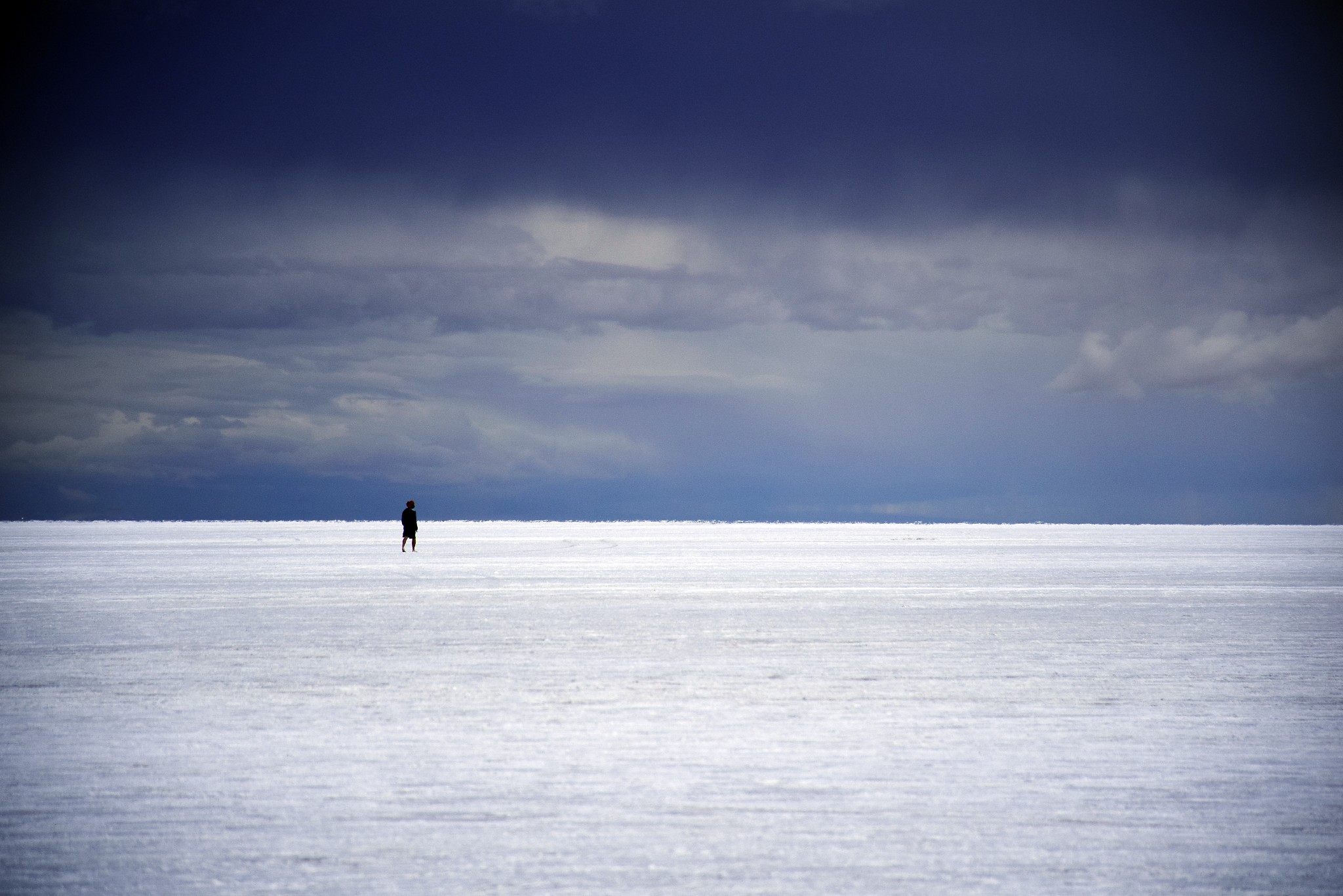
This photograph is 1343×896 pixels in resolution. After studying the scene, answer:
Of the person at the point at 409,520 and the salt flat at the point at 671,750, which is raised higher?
the person at the point at 409,520

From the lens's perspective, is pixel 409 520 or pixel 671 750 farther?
pixel 409 520

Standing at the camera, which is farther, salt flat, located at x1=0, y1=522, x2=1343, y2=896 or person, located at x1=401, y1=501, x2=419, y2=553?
person, located at x1=401, y1=501, x2=419, y2=553

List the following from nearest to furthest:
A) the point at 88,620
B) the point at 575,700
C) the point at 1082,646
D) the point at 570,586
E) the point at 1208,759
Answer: the point at 1208,759
the point at 575,700
the point at 1082,646
the point at 88,620
the point at 570,586

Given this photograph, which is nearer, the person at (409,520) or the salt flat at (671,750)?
the salt flat at (671,750)

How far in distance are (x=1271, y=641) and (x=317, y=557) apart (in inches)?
1170

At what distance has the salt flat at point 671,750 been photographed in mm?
5406

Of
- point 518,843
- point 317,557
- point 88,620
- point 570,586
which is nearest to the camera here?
point 518,843

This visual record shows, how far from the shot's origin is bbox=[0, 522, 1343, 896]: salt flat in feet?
17.7

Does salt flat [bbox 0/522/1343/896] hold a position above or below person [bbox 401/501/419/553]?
below

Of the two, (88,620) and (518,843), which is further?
(88,620)

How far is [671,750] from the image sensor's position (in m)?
7.70

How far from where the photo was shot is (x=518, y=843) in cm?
567

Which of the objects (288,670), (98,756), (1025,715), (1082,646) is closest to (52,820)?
(98,756)

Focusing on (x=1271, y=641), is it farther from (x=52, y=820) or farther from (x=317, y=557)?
(x=317, y=557)
